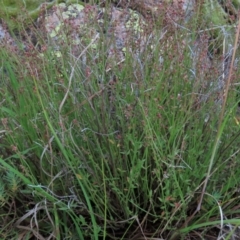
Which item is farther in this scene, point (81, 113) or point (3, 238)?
point (81, 113)

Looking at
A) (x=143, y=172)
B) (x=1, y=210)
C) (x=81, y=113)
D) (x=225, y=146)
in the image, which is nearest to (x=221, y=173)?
(x=225, y=146)

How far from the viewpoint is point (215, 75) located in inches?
71.6

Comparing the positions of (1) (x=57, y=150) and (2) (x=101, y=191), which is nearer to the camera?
(2) (x=101, y=191)

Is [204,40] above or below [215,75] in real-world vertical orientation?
above

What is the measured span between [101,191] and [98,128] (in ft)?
0.75

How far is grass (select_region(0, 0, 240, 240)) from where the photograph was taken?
5.48 feet

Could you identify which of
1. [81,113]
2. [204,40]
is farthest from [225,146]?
[81,113]

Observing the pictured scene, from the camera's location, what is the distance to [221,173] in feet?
5.98

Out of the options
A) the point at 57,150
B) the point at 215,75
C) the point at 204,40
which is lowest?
the point at 57,150

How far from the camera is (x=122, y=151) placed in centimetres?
177

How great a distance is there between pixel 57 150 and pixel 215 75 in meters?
0.66

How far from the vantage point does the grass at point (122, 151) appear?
1.67m

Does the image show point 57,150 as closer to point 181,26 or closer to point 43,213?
point 43,213

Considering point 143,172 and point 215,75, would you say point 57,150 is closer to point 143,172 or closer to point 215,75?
point 143,172
